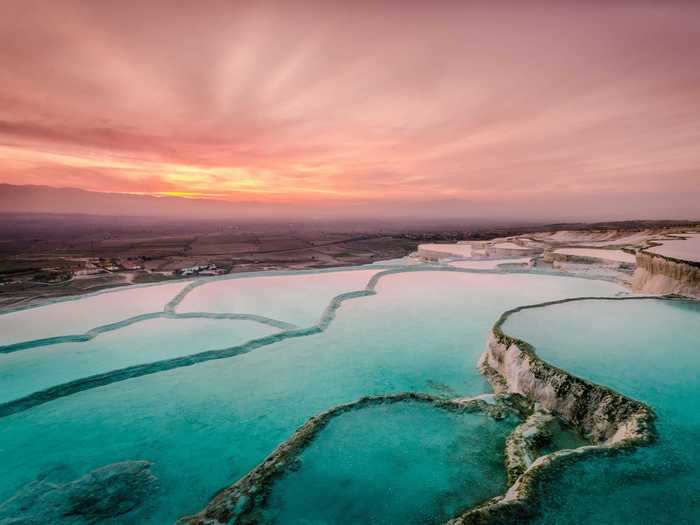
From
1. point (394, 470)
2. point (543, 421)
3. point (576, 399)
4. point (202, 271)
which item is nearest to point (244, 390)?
point (394, 470)

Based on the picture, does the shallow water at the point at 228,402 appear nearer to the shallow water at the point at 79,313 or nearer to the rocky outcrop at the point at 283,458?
the rocky outcrop at the point at 283,458

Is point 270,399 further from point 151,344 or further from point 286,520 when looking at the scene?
point 151,344

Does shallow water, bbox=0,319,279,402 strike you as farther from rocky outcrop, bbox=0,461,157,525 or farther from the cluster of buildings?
the cluster of buildings

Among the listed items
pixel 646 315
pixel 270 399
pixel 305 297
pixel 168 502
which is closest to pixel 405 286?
pixel 305 297

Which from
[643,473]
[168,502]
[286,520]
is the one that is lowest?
[168,502]

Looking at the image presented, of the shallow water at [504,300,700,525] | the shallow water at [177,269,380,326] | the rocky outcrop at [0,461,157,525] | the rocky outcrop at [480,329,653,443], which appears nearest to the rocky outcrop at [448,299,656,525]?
the rocky outcrop at [480,329,653,443]

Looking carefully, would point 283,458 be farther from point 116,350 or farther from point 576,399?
point 116,350

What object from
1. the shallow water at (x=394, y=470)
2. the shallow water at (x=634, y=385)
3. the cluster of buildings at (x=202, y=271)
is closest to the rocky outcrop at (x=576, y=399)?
the shallow water at (x=634, y=385)
